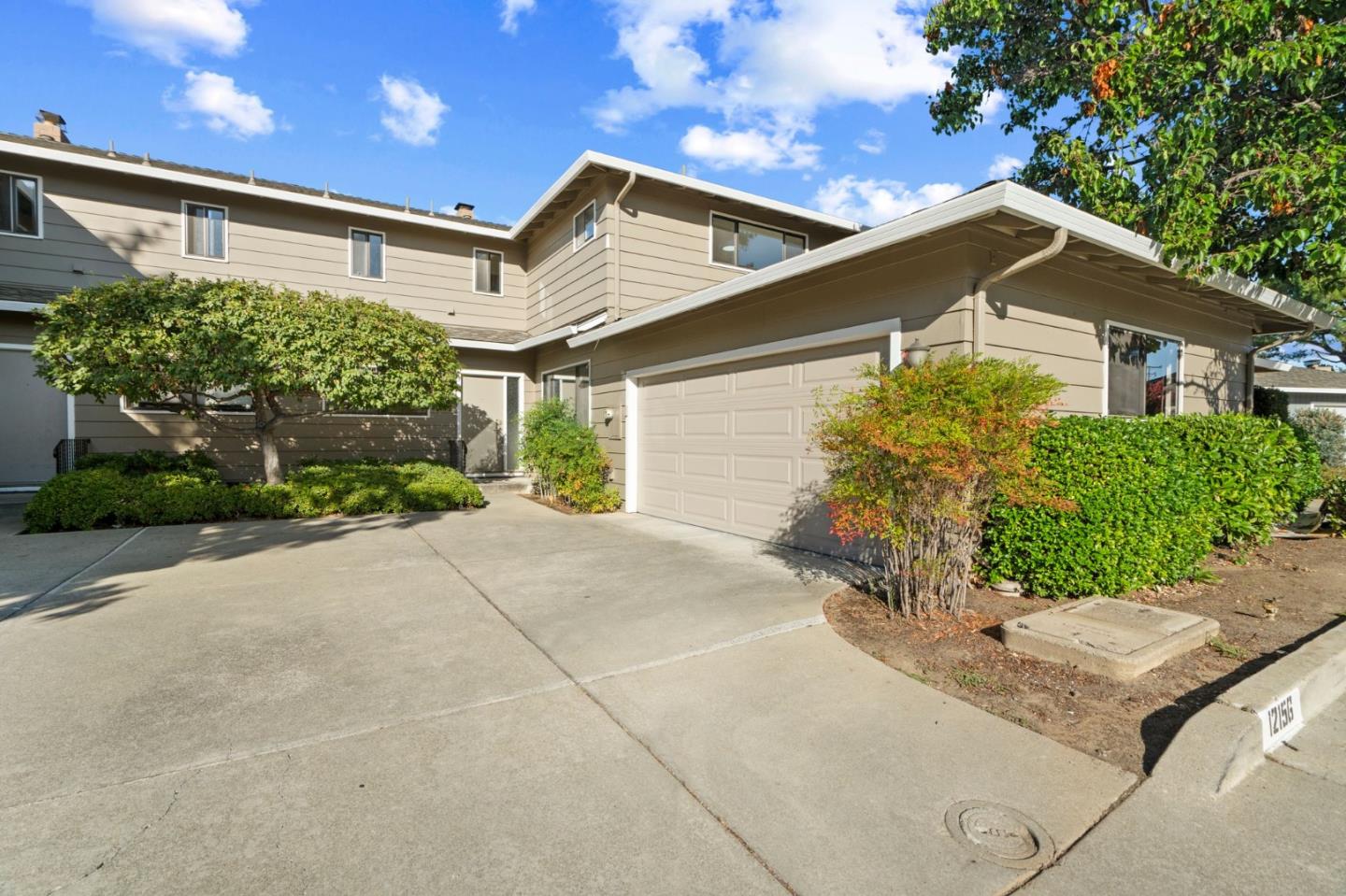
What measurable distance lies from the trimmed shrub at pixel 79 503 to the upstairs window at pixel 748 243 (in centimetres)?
921

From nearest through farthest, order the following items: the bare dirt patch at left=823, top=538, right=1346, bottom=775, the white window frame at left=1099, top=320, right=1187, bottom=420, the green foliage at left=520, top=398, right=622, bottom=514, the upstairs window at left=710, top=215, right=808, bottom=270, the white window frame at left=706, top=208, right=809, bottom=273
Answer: the bare dirt patch at left=823, top=538, right=1346, bottom=775 → the white window frame at left=1099, top=320, right=1187, bottom=420 → the green foliage at left=520, top=398, right=622, bottom=514 → the white window frame at left=706, top=208, right=809, bottom=273 → the upstairs window at left=710, top=215, right=808, bottom=270

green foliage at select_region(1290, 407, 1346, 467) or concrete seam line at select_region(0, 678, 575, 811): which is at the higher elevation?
green foliage at select_region(1290, 407, 1346, 467)

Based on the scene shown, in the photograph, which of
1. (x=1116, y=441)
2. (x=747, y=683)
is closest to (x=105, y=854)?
(x=747, y=683)

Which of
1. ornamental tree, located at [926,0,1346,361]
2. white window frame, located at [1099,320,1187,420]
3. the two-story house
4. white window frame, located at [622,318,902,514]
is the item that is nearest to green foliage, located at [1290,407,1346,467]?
ornamental tree, located at [926,0,1346,361]

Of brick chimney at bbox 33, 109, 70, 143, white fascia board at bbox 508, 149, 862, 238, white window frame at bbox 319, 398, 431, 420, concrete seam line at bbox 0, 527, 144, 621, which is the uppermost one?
brick chimney at bbox 33, 109, 70, 143

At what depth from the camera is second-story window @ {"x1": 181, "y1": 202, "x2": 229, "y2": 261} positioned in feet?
35.8

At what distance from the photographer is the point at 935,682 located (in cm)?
→ 326

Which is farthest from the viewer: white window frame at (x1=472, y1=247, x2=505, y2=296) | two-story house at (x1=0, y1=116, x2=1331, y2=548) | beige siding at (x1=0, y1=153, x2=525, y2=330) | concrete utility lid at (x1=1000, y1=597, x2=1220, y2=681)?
white window frame at (x1=472, y1=247, x2=505, y2=296)

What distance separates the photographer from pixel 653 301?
33.5 ft

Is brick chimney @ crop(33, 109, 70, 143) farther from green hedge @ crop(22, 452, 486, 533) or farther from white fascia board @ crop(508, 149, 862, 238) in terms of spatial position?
white fascia board @ crop(508, 149, 862, 238)

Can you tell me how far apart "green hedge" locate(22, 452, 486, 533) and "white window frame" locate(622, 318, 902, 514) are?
2.60m

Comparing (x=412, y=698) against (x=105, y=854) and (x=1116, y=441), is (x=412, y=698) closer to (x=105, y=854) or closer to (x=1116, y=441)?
(x=105, y=854)

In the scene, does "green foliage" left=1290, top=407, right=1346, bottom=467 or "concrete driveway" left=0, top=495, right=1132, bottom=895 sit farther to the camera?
"green foliage" left=1290, top=407, right=1346, bottom=467

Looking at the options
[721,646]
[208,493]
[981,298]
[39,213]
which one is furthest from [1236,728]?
[39,213]
